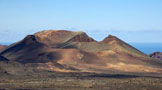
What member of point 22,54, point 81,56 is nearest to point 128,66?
point 81,56

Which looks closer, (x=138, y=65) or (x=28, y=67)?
(x=28, y=67)

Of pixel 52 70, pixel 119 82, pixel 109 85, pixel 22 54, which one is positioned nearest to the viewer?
pixel 109 85

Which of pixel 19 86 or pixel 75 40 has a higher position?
pixel 75 40

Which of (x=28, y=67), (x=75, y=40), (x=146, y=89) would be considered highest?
(x=75, y=40)

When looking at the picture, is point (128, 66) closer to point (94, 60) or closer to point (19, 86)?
point (94, 60)

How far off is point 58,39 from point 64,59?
24770 mm

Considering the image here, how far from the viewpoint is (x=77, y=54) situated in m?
120

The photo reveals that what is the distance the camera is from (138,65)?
383 feet

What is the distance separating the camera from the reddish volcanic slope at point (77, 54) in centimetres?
11062

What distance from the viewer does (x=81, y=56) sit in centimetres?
11906

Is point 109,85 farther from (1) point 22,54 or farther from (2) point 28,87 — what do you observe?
(1) point 22,54

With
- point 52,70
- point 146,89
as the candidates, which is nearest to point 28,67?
point 52,70

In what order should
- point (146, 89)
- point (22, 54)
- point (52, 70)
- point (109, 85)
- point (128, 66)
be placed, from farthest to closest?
point (22, 54) → point (128, 66) → point (52, 70) → point (109, 85) → point (146, 89)

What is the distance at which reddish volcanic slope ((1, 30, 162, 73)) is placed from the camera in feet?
363
